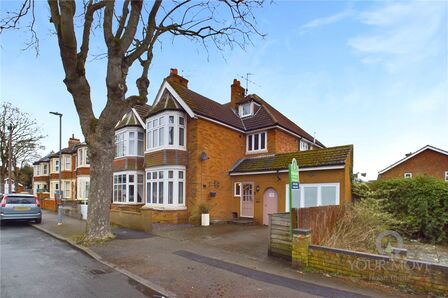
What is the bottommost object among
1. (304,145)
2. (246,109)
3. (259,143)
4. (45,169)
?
(45,169)

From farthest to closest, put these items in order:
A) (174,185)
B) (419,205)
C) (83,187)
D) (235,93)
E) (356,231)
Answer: (83,187)
(235,93)
(174,185)
(419,205)
(356,231)

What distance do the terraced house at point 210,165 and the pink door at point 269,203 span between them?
54 millimetres

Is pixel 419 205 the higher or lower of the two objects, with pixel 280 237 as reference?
higher

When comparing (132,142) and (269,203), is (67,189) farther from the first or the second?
(269,203)

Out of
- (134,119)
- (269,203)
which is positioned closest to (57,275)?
(269,203)

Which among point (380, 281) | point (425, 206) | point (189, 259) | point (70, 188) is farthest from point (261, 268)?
point (70, 188)

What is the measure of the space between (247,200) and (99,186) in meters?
9.44

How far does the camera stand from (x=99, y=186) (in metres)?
9.92

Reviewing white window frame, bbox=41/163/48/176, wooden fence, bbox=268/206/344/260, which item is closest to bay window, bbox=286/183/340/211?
wooden fence, bbox=268/206/344/260

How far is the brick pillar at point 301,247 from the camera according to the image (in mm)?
6910

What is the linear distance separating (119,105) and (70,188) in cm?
2902

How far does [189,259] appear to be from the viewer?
7.67m

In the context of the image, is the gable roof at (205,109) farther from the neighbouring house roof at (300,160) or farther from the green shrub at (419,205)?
the green shrub at (419,205)

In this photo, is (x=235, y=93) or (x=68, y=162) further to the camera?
(x=68, y=162)
